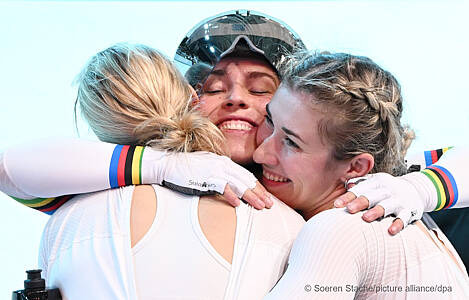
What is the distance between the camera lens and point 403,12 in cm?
372

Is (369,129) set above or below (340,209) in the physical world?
above

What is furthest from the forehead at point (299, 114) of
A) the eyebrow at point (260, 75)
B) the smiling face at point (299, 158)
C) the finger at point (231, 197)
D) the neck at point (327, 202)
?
the eyebrow at point (260, 75)

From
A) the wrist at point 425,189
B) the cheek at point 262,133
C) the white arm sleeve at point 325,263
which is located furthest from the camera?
the cheek at point 262,133

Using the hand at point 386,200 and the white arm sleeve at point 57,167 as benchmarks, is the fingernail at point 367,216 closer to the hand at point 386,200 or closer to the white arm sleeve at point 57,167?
the hand at point 386,200

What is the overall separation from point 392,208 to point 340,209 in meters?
0.10

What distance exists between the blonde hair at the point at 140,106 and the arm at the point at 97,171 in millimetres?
65

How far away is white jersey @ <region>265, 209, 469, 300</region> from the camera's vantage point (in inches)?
47.7

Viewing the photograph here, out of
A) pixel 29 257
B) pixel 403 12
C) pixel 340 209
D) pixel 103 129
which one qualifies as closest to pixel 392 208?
pixel 340 209

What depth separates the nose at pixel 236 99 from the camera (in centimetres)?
187

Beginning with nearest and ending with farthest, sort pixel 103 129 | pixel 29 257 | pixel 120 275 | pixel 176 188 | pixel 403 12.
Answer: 1. pixel 120 275
2. pixel 176 188
3. pixel 103 129
4. pixel 29 257
5. pixel 403 12

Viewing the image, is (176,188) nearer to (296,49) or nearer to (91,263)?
(91,263)

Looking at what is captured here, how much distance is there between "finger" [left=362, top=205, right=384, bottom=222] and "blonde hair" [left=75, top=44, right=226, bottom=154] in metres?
0.38

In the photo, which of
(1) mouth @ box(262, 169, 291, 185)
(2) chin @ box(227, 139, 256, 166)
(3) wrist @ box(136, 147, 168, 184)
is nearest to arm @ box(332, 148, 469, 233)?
(1) mouth @ box(262, 169, 291, 185)

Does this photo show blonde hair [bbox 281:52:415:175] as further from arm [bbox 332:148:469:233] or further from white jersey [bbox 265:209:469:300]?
white jersey [bbox 265:209:469:300]
